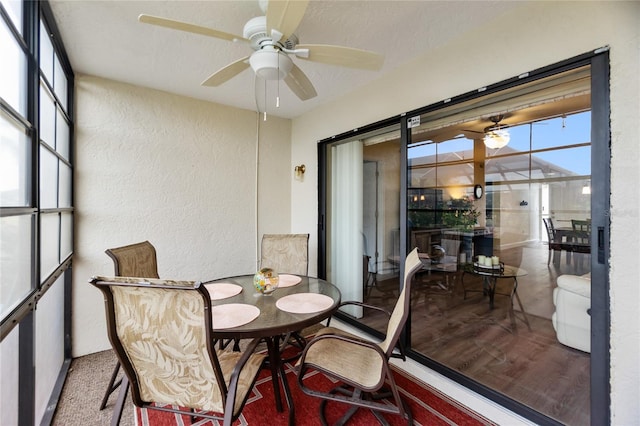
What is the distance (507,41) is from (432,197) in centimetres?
143

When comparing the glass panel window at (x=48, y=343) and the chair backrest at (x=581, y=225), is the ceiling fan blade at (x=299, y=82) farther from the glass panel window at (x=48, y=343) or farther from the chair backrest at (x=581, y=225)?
the glass panel window at (x=48, y=343)

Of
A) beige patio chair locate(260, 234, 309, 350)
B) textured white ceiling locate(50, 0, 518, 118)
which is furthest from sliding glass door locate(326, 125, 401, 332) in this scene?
textured white ceiling locate(50, 0, 518, 118)

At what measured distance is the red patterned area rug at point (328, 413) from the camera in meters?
1.72

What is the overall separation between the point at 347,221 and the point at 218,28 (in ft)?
7.56

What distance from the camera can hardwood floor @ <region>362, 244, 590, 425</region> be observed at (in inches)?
70.8

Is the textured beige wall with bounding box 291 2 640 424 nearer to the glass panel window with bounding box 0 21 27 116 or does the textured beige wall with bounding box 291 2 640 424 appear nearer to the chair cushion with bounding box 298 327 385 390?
the chair cushion with bounding box 298 327 385 390

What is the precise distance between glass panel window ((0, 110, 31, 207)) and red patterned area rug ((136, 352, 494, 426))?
1547 mm

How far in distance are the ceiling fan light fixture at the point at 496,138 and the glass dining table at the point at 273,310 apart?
6.86 feet

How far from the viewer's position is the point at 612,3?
1.34m

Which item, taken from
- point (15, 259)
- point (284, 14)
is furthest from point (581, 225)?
point (15, 259)

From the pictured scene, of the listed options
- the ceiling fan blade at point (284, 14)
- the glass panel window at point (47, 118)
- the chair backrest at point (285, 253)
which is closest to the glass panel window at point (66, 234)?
the glass panel window at point (47, 118)

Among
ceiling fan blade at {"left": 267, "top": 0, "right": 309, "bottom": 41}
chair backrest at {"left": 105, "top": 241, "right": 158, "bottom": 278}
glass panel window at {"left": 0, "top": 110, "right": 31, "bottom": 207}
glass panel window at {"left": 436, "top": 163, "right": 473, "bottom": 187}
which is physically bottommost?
chair backrest at {"left": 105, "top": 241, "right": 158, "bottom": 278}

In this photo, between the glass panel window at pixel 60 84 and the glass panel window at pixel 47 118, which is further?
the glass panel window at pixel 60 84

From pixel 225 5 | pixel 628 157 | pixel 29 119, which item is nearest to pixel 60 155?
pixel 29 119
